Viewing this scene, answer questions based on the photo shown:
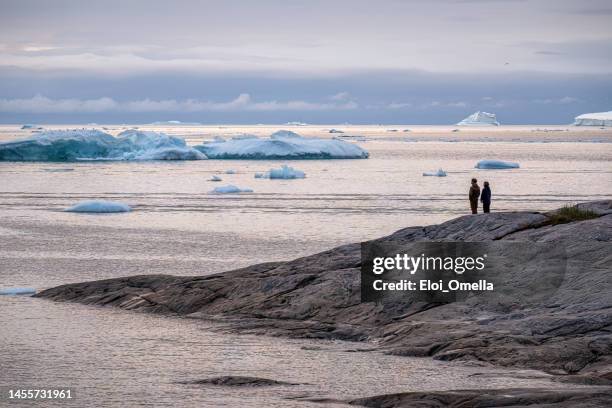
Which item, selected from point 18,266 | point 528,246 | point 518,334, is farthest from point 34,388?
point 18,266

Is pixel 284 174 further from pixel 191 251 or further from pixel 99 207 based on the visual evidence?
pixel 191 251

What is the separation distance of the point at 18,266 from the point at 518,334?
15638mm

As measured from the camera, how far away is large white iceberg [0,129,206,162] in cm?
8300

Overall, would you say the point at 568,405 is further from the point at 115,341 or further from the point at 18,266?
the point at 18,266

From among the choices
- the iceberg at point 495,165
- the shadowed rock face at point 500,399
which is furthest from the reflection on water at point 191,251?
the shadowed rock face at point 500,399

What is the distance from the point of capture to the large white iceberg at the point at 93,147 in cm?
8300

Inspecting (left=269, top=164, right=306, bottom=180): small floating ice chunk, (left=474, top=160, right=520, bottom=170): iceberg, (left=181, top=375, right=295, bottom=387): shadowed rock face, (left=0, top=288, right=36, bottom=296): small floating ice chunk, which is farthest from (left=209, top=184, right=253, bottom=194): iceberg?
(left=181, top=375, right=295, bottom=387): shadowed rock face

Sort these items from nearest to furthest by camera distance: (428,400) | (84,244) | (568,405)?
(568,405) → (428,400) → (84,244)

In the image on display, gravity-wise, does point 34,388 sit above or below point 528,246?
below

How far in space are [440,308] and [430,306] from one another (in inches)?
10.0

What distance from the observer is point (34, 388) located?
13.0m

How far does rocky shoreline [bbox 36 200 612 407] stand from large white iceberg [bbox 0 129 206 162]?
64500 mm

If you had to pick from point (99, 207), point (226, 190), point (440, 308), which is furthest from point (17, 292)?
point (226, 190)

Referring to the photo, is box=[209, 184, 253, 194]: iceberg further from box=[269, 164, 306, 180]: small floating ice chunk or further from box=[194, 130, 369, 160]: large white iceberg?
box=[194, 130, 369, 160]: large white iceberg
